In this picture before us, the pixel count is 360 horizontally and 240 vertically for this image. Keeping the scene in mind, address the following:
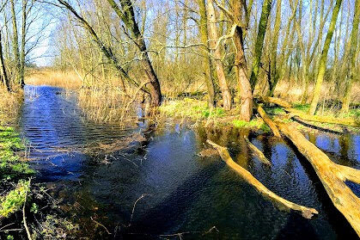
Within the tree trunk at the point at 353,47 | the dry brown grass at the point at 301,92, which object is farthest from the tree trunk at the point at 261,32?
the dry brown grass at the point at 301,92

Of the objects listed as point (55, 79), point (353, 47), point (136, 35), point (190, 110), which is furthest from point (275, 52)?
point (55, 79)

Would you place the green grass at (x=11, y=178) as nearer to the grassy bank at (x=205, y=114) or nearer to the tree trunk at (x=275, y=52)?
the grassy bank at (x=205, y=114)

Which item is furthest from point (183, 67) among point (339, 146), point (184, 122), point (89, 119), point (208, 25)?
point (339, 146)

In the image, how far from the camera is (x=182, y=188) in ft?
16.1

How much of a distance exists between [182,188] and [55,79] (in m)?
27.9

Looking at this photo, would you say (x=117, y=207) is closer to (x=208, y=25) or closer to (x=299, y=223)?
(x=299, y=223)

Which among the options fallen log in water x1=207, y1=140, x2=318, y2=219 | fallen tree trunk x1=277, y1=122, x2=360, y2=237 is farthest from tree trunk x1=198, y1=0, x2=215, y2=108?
fallen tree trunk x1=277, y1=122, x2=360, y2=237

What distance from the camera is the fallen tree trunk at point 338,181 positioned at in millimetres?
3520

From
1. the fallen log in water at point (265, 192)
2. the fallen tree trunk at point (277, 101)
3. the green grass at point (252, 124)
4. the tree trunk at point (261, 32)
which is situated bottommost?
the fallen log in water at point (265, 192)

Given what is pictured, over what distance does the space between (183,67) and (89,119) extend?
8.08 metres

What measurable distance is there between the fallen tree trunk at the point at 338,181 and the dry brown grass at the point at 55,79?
25069 millimetres

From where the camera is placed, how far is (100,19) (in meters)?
16.6

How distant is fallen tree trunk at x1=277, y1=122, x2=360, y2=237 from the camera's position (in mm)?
3520

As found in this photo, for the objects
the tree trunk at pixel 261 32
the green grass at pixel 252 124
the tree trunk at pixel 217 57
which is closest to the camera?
the green grass at pixel 252 124
